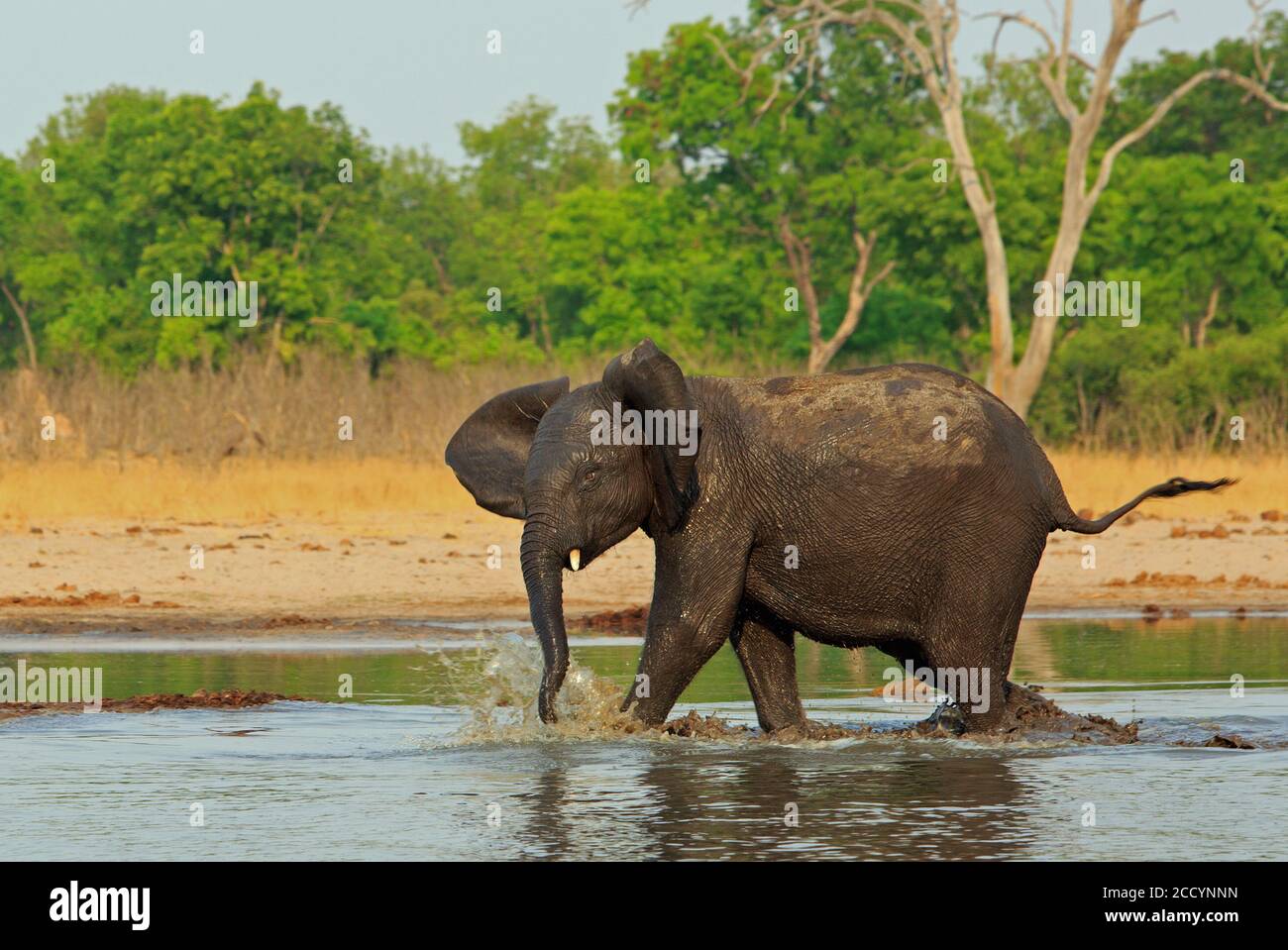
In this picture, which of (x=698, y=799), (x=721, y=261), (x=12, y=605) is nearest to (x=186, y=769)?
(x=698, y=799)

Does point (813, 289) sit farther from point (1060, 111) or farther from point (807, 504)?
point (807, 504)

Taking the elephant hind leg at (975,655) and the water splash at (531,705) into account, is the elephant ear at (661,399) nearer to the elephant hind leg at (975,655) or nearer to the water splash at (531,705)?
the water splash at (531,705)

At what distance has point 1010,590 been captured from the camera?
33.6ft

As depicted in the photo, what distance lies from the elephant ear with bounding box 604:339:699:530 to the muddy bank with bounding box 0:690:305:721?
3564mm

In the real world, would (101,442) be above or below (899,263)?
below

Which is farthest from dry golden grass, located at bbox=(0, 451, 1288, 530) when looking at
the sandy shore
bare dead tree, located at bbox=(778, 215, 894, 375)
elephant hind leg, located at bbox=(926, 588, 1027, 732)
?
bare dead tree, located at bbox=(778, 215, 894, 375)

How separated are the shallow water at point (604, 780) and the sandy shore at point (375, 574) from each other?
175 inches

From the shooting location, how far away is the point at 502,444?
417 inches

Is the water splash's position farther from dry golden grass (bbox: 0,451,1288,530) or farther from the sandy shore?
dry golden grass (bbox: 0,451,1288,530)

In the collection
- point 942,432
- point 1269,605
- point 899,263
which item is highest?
point 899,263

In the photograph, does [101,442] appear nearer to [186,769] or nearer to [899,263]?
[899,263]

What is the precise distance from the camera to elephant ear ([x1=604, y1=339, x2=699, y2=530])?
9.79m

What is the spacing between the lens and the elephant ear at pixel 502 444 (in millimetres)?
10484
